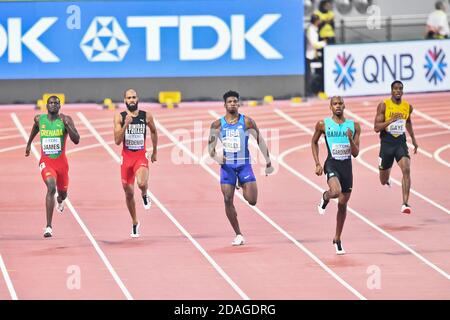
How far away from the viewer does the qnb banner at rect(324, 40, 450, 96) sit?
3150 cm

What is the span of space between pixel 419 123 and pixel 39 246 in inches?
500

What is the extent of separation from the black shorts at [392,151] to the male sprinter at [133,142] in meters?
3.67

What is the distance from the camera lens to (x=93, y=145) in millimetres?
27578

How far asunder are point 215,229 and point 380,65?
12.5 metres

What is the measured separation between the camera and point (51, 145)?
62.9ft

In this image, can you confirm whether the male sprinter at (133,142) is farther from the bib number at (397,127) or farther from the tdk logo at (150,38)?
the tdk logo at (150,38)

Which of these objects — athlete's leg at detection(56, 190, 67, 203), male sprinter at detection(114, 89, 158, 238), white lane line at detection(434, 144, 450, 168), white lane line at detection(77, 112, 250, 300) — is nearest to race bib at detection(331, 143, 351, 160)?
white lane line at detection(77, 112, 250, 300)

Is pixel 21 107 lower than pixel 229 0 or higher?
lower

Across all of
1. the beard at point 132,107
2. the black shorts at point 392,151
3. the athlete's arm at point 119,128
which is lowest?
the black shorts at point 392,151

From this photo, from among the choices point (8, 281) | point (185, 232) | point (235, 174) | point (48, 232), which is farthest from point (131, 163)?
point (8, 281)

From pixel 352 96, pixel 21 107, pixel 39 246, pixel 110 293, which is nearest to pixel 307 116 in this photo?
pixel 352 96

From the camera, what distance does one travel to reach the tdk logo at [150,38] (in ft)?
102

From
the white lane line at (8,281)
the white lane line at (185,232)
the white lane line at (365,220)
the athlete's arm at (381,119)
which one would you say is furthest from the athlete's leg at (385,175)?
the white lane line at (8,281)

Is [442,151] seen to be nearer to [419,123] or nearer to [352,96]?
[419,123]
